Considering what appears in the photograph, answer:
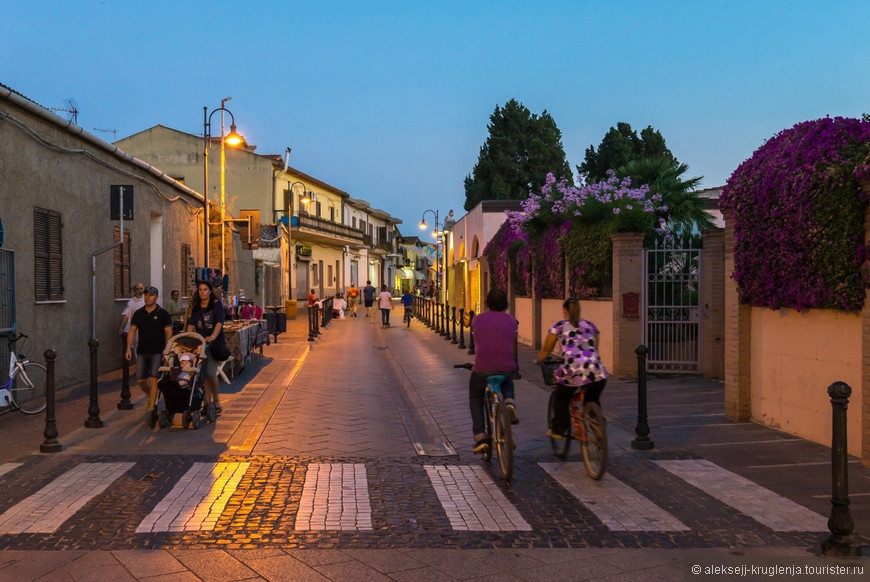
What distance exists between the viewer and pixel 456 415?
1009 cm

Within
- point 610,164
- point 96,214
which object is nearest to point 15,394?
point 96,214

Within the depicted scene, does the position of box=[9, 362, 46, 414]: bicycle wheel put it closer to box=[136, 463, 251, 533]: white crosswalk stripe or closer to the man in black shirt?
the man in black shirt

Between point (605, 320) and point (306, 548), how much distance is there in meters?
10.3

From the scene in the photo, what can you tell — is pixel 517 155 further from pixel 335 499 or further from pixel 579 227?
pixel 335 499

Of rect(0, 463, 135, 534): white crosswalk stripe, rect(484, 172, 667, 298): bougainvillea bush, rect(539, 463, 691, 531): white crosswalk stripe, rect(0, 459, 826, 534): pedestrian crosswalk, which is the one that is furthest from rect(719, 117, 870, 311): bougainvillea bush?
rect(0, 463, 135, 534): white crosswalk stripe

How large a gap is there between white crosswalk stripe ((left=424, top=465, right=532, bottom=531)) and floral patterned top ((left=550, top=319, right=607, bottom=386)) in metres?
1.12

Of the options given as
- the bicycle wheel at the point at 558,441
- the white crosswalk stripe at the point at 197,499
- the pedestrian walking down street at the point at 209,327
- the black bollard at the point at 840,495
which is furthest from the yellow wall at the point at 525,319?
the black bollard at the point at 840,495

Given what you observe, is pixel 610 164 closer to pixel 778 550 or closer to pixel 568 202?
pixel 568 202

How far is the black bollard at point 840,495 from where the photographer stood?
4621mm

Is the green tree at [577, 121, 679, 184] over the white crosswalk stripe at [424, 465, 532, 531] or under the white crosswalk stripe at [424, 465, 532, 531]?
over

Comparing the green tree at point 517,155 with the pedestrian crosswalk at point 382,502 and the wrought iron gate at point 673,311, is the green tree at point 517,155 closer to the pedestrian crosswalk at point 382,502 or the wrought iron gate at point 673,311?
the wrought iron gate at point 673,311

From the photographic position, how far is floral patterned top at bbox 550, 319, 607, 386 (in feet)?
22.1

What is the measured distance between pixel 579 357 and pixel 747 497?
170 centimetres

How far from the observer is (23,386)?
1002 centimetres
